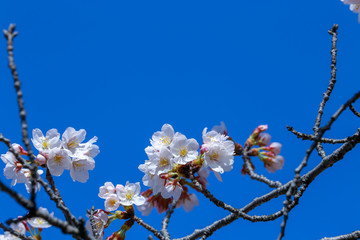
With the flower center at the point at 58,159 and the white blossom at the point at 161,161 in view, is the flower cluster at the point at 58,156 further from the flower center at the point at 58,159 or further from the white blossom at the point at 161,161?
the white blossom at the point at 161,161

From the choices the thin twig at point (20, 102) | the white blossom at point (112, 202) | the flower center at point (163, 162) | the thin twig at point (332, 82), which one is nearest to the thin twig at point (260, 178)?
the thin twig at point (332, 82)

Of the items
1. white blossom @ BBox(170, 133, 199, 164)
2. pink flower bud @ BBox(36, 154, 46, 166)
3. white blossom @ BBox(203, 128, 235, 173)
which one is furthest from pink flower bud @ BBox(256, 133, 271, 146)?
pink flower bud @ BBox(36, 154, 46, 166)

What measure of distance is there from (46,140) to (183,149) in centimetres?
115

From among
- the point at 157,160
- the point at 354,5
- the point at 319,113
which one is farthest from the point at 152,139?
the point at 354,5

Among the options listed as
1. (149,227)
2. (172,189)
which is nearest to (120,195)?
(149,227)

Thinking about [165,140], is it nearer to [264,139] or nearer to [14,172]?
[264,139]

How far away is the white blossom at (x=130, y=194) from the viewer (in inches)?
140

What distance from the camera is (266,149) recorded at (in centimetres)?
340

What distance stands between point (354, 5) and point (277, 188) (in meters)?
1.68

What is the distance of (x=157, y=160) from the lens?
127 inches

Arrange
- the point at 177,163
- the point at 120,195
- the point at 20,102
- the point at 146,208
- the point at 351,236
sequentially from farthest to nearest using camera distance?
the point at 146,208 < the point at 120,195 < the point at 177,163 < the point at 351,236 < the point at 20,102

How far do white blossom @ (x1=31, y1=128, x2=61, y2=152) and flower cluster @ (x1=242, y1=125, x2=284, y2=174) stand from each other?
1.59 meters

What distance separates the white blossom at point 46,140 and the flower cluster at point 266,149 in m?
1.59

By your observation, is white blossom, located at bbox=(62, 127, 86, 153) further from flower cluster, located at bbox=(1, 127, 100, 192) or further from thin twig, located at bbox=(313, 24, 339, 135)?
thin twig, located at bbox=(313, 24, 339, 135)
